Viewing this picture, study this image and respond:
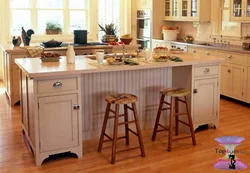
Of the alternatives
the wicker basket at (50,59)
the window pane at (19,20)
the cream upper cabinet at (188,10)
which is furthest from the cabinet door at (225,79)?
the window pane at (19,20)

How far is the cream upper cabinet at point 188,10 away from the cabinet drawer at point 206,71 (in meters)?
2.81

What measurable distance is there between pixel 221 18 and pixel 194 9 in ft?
1.92

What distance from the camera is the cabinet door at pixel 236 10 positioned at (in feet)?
19.0

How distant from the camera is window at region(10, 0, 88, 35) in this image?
7.60 meters

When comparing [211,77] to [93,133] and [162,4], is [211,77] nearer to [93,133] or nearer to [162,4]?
[93,133]

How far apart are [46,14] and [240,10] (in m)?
4.10

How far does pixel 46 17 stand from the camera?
7840mm

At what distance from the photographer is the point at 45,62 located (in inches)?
151


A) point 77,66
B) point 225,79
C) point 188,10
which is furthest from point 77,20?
point 77,66

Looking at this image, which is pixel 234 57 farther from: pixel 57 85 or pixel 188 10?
pixel 57 85

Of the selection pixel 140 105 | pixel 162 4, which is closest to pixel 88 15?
pixel 162 4

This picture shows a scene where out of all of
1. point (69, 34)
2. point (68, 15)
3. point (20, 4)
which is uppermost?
point (20, 4)

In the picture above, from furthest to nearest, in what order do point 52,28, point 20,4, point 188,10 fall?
point 52,28
point 20,4
point 188,10

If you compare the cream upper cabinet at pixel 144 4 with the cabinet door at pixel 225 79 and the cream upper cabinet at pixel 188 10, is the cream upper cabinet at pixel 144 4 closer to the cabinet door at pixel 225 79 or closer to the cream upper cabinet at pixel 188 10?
the cream upper cabinet at pixel 188 10
